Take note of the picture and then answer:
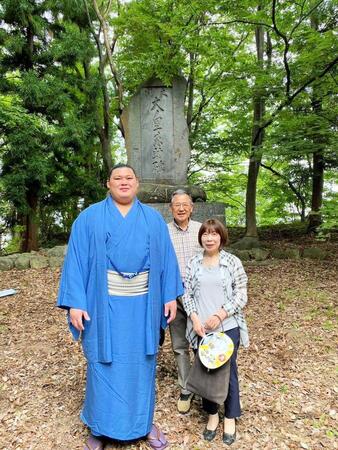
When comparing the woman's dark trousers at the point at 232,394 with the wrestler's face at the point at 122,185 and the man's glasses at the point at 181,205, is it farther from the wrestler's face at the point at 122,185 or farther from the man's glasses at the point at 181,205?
the wrestler's face at the point at 122,185

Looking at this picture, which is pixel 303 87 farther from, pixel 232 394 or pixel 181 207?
pixel 232 394

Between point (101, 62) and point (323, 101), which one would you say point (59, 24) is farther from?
point (323, 101)

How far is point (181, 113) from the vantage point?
23.5 ft

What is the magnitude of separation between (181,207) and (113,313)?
0.93 meters

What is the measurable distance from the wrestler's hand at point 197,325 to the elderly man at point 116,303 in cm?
27

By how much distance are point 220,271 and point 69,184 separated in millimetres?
7788

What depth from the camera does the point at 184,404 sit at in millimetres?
2924

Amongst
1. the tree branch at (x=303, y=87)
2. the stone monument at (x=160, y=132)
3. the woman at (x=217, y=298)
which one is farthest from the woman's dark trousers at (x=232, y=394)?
the tree branch at (x=303, y=87)

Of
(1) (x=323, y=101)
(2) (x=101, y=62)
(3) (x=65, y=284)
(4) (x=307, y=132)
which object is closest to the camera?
(3) (x=65, y=284)

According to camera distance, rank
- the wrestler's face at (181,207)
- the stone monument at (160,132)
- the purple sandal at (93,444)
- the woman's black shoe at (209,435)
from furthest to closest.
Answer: the stone monument at (160,132), the wrestler's face at (181,207), the woman's black shoe at (209,435), the purple sandal at (93,444)

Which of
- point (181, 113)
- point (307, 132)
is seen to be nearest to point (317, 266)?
point (307, 132)

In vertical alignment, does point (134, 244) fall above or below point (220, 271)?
above

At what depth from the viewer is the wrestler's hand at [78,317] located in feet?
7.62

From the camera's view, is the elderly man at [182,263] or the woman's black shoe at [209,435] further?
the elderly man at [182,263]
